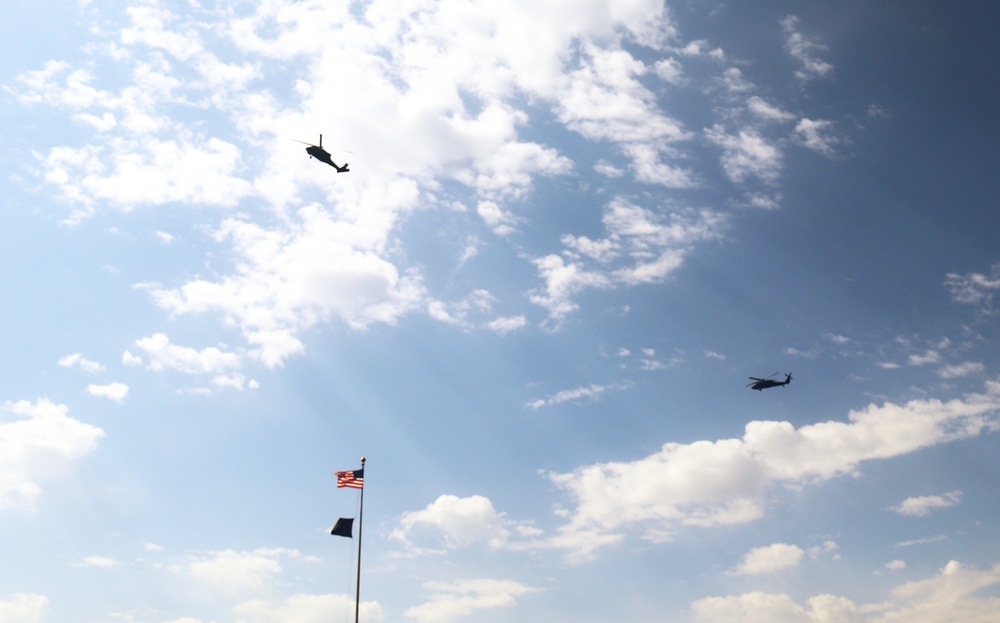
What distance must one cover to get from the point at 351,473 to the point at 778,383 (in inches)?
2423

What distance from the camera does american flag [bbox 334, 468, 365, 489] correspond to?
54.0m

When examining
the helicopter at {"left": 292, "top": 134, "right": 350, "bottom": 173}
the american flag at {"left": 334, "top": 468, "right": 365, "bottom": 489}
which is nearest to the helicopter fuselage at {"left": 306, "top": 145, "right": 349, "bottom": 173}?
the helicopter at {"left": 292, "top": 134, "right": 350, "bottom": 173}

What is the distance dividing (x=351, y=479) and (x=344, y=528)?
389 centimetres

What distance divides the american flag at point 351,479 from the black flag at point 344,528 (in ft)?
8.86

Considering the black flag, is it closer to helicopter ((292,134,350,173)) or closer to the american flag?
the american flag

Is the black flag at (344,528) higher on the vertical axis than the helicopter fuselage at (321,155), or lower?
lower

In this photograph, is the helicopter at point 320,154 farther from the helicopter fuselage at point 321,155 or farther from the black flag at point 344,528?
the black flag at point 344,528

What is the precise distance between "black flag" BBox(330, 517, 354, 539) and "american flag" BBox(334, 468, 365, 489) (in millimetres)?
2701

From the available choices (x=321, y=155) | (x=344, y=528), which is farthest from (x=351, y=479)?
(x=321, y=155)

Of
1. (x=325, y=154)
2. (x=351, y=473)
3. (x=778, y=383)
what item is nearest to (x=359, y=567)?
(x=351, y=473)

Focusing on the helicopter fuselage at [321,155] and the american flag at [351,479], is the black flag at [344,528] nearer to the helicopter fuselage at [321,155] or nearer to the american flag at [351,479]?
the american flag at [351,479]

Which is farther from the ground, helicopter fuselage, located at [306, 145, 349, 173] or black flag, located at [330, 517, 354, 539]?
helicopter fuselage, located at [306, 145, 349, 173]

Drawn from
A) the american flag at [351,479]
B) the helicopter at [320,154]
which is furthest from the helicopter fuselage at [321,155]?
the american flag at [351,479]

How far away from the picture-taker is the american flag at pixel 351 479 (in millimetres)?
54031
